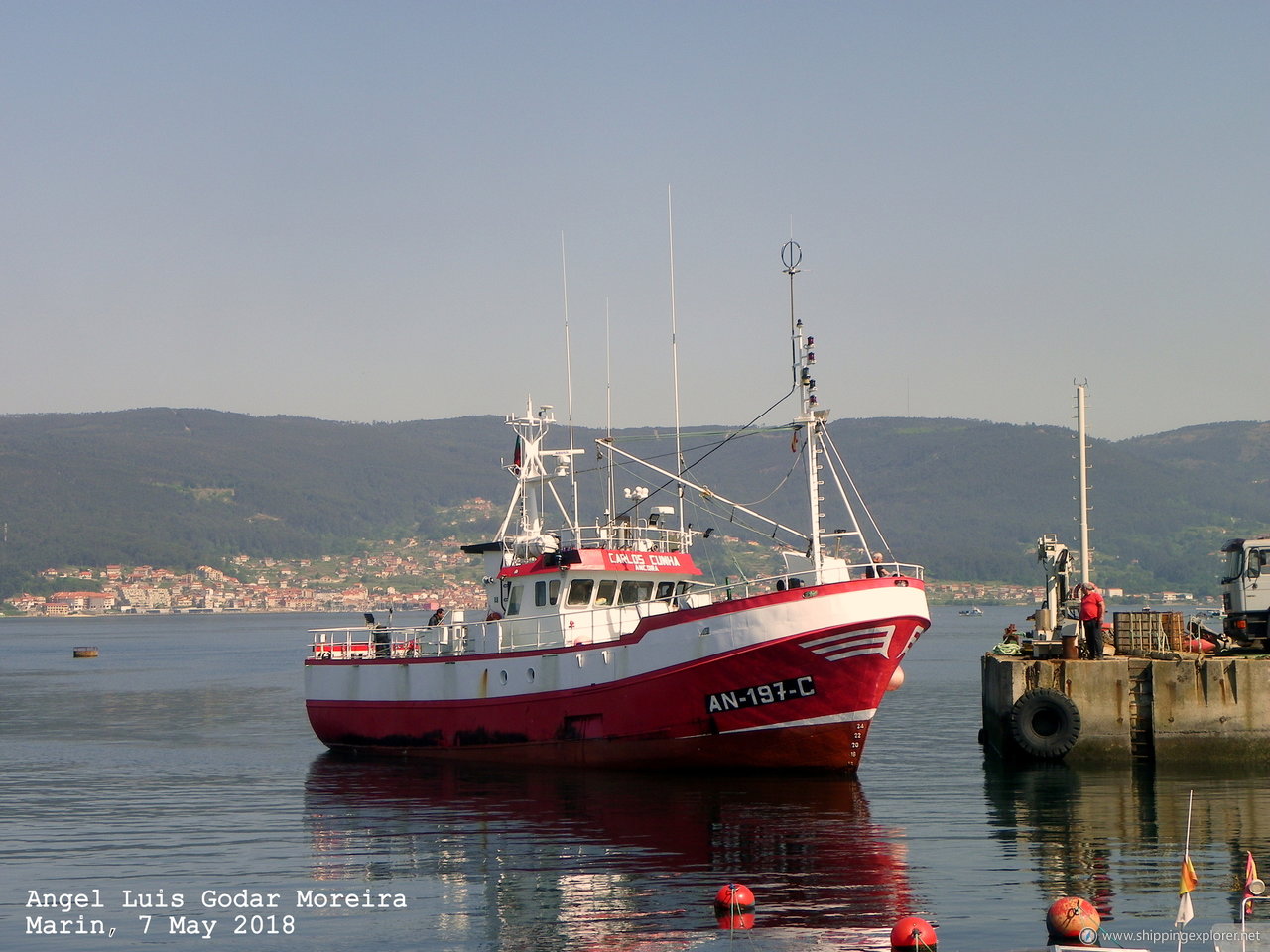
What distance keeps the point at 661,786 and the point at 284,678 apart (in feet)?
178

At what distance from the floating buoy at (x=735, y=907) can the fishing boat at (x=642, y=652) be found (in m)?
9.00

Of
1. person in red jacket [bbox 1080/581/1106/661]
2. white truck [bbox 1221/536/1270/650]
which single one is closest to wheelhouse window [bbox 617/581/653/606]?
person in red jacket [bbox 1080/581/1106/661]

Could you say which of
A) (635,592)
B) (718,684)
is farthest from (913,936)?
(635,592)

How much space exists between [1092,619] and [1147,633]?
91.6 inches

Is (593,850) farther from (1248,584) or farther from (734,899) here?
(1248,584)

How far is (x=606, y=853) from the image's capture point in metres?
22.0

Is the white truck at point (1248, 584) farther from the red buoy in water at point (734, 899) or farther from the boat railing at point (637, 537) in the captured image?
the red buoy in water at point (734, 899)

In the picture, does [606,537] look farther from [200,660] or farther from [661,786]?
[200,660]

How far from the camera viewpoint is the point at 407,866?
71.5 feet

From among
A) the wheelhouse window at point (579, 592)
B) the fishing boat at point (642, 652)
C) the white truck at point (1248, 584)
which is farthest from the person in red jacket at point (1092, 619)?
the wheelhouse window at point (579, 592)

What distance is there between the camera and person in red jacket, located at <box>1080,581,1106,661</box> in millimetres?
29250

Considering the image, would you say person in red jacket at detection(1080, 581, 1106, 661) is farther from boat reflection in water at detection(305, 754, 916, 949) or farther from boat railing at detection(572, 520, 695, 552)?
boat railing at detection(572, 520, 695, 552)

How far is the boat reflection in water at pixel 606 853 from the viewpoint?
17.8 meters

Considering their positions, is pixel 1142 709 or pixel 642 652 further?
pixel 1142 709
